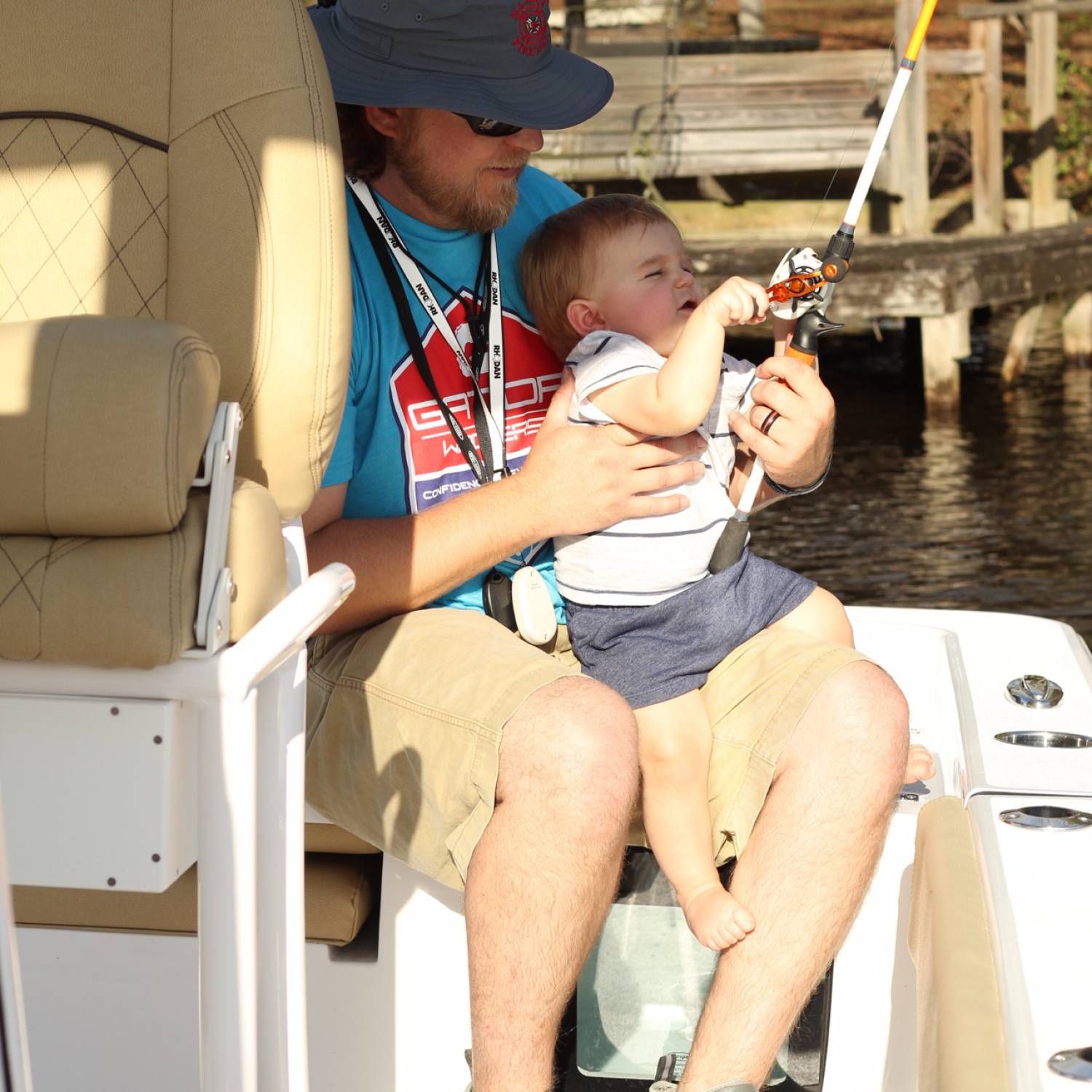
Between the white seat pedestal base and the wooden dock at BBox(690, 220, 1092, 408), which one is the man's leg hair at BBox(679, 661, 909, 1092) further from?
the wooden dock at BBox(690, 220, 1092, 408)

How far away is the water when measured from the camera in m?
5.40

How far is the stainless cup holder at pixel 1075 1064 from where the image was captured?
4.08ft

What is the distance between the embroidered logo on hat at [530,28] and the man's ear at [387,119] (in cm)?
18

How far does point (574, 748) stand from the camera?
67.5 inches

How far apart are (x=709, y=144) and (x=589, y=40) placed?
1243mm

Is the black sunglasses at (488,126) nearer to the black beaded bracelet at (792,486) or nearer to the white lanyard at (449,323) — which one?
the white lanyard at (449,323)

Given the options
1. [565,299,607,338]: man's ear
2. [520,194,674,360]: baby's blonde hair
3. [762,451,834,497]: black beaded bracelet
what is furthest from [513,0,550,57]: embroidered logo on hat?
[762,451,834,497]: black beaded bracelet

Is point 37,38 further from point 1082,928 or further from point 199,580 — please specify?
point 1082,928

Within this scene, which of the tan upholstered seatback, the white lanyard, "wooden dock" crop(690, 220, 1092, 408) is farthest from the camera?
"wooden dock" crop(690, 220, 1092, 408)

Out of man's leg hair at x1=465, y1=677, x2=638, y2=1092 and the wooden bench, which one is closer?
man's leg hair at x1=465, y1=677, x2=638, y2=1092

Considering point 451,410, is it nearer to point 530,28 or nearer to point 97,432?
point 530,28

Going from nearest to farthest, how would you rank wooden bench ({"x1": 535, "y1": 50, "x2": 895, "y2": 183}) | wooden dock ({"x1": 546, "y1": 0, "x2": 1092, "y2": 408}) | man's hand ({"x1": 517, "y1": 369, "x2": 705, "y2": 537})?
man's hand ({"x1": 517, "y1": 369, "x2": 705, "y2": 537})
wooden dock ({"x1": 546, "y1": 0, "x2": 1092, "y2": 408})
wooden bench ({"x1": 535, "y1": 50, "x2": 895, "y2": 183})

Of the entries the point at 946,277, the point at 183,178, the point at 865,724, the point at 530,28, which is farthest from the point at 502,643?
the point at 946,277

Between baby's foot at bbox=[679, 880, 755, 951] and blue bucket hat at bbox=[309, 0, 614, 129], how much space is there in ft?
3.25
